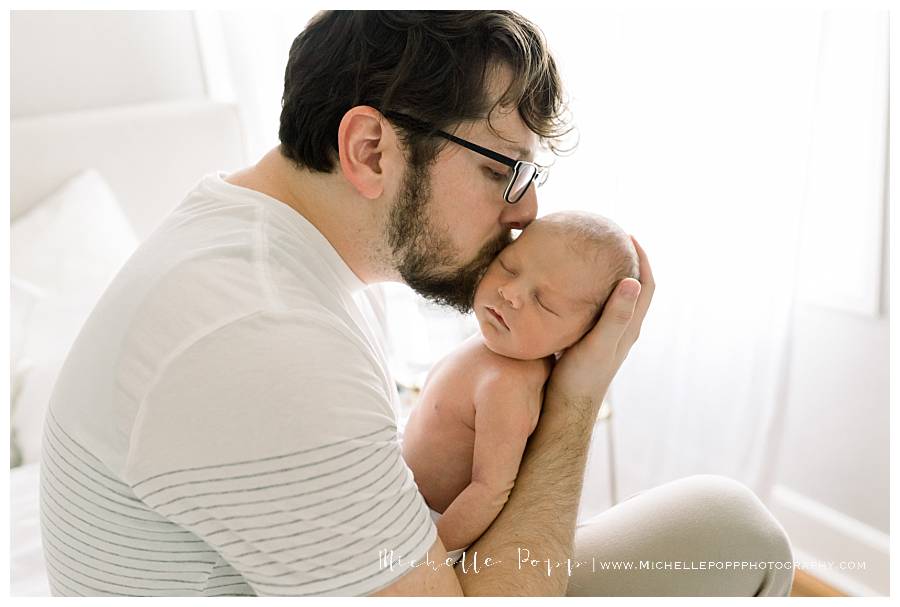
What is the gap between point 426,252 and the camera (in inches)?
52.6

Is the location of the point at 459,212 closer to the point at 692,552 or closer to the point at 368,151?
the point at 368,151

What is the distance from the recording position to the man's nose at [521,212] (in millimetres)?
1361

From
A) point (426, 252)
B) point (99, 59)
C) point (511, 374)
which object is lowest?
point (511, 374)

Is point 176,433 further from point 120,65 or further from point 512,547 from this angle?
point 120,65

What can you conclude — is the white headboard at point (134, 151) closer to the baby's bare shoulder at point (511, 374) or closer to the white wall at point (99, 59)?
the white wall at point (99, 59)

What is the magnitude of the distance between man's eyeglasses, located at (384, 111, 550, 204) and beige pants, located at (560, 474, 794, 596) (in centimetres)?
57

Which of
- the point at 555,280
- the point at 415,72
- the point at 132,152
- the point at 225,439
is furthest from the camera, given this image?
the point at 132,152

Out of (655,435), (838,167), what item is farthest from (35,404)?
(838,167)

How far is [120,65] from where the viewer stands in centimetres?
252

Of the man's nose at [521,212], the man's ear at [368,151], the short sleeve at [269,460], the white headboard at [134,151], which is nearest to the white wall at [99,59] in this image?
the white headboard at [134,151]

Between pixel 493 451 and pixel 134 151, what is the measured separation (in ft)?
5.24

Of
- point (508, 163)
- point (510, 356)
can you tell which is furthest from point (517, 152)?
point (510, 356)

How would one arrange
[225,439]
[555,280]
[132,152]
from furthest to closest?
[132,152]
[555,280]
[225,439]

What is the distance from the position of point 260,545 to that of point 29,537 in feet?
3.51
